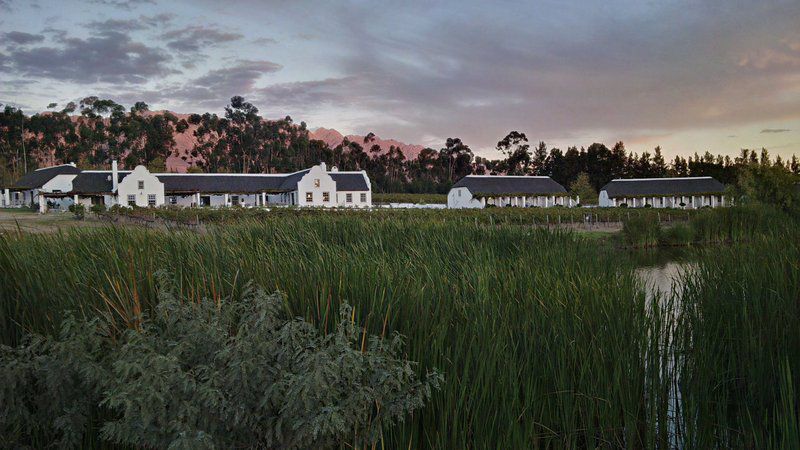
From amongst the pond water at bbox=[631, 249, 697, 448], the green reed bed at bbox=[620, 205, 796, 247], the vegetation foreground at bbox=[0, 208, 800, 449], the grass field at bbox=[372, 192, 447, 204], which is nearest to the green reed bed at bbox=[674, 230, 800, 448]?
the vegetation foreground at bbox=[0, 208, 800, 449]

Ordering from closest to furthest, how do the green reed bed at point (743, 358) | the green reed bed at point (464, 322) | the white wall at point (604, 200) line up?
the green reed bed at point (464, 322)
the green reed bed at point (743, 358)
the white wall at point (604, 200)

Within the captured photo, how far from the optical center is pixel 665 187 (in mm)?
78375

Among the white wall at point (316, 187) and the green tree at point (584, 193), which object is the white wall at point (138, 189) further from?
the green tree at point (584, 193)

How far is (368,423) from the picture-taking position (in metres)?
4.08

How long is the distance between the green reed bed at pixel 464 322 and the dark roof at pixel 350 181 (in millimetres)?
61030

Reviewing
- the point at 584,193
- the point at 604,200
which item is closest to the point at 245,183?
the point at 584,193

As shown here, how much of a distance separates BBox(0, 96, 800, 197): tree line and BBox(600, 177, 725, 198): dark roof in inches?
641

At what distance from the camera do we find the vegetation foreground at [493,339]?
4426 mm

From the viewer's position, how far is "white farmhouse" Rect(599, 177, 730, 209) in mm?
76625

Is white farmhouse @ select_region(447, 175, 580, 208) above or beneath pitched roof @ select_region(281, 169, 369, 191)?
beneath

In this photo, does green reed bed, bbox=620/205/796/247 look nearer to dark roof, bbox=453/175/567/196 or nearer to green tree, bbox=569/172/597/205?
dark roof, bbox=453/175/567/196

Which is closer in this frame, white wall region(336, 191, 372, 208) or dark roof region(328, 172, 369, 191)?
white wall region(336, 191, 372, 208)

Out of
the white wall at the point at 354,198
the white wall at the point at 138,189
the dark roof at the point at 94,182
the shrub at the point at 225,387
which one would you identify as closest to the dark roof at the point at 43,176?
the dark roof at the point at 94,182

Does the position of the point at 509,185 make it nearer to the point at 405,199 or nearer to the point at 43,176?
the point at 405,199
